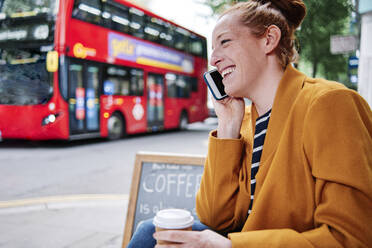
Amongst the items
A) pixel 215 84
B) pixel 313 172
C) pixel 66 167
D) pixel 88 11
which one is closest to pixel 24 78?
pixel 88 11

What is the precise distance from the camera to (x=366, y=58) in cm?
676

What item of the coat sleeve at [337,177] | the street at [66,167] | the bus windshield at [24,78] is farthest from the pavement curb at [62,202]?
the bus windshield at [24,78]

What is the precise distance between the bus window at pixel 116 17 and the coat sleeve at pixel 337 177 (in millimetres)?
10267

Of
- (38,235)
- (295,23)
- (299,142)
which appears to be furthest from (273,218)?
(38,235)

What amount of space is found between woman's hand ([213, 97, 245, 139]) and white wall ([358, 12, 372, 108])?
19.1 feet

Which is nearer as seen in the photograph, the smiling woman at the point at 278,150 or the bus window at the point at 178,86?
the smiling woman at the point at 278,150

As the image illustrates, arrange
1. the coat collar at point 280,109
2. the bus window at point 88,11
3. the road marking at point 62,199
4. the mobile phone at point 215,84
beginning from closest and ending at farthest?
1. the coat collar at point 280,109
2. the mobile phone at point 215,84
3. the road marking at point 62,199
4. the bus window at point 88,11

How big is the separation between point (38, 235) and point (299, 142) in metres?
3.02

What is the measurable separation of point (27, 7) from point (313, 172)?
9.40 meters

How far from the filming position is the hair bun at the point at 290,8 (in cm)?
151

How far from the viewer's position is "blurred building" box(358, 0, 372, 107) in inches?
261

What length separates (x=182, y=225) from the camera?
1.23m

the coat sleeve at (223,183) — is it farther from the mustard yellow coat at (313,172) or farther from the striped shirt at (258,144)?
the mustard yellow coat at (313,172)

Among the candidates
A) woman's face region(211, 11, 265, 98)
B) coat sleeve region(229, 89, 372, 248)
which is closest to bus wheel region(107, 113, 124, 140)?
woman's face region(211, 11, 265, 98)
